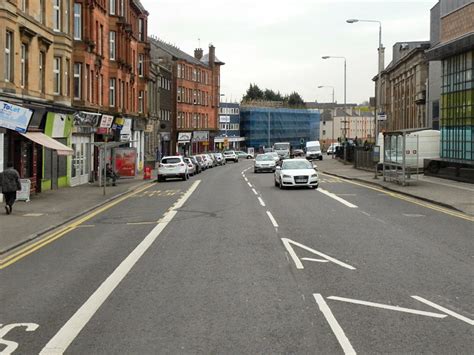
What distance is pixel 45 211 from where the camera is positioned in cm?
2067

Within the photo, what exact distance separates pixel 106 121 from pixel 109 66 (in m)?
6.15

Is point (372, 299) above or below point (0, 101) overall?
below

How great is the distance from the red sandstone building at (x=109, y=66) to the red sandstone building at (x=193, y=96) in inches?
1065

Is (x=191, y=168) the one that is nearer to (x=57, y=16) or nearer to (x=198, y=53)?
(x=57, y=16)

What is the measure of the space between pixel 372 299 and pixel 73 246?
7.44m

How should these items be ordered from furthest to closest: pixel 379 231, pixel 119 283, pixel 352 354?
pixel 379 231
pixel 119 283
pixel 352 354

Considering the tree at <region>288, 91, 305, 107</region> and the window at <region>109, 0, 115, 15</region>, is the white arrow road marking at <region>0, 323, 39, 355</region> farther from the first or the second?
the tree at <region>288, 91, 305, 107</region>

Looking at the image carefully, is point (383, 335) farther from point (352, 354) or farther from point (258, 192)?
point (258, 192)

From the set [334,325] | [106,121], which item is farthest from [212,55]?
[334,325]

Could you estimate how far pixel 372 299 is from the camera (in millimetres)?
8094

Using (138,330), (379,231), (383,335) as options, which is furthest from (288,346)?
(379,231)

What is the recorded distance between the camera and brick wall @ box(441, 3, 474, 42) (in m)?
31.9

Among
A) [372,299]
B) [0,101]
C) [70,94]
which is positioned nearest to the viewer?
[372,299]

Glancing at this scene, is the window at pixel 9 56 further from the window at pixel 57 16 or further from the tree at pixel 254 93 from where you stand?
the tree at pixel 254 93
